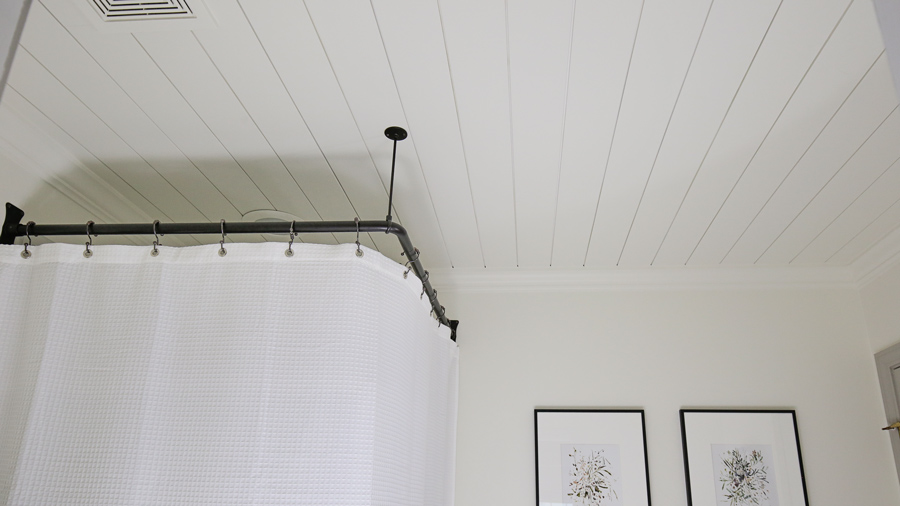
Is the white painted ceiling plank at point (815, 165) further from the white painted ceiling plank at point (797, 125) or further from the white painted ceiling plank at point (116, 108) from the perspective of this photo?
the white painted ceiling plank at point (116, 108)

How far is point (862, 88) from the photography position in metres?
1.47

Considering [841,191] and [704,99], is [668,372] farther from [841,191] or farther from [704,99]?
[704,99]

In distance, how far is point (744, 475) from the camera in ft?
7.58

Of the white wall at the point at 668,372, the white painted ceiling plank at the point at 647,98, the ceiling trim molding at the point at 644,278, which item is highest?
the white painted ceiling plank at the point at 647,98

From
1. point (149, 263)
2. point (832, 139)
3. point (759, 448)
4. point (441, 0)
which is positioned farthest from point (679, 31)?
point (759, 448)

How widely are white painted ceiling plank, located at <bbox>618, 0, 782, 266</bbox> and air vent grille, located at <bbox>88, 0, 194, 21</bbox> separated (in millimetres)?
1058

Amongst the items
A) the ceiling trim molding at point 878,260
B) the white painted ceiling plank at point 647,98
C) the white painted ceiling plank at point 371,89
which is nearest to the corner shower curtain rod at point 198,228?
the white painted ceiling plank at point 371,89

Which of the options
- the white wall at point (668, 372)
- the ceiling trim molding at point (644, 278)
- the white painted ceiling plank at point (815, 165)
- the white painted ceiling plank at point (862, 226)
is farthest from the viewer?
the ceiling trim molding at point (644, 278)

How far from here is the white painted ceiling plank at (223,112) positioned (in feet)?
4.64

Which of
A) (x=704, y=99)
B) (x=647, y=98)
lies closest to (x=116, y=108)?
(x=647, y=98)

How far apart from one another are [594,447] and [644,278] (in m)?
0.71

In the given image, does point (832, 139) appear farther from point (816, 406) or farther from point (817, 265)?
point (816, 406)

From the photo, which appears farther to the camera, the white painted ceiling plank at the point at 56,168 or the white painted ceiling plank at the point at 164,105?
the white painted ceiling plank at the point at 56,168

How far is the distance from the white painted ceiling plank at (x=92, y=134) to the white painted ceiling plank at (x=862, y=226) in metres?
2.20
